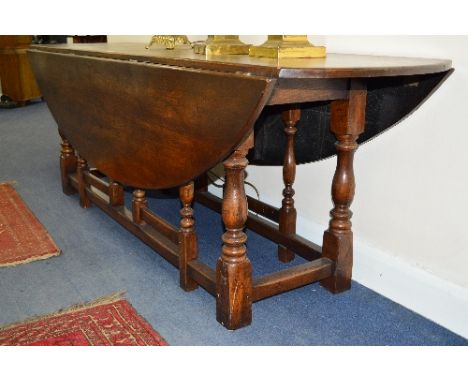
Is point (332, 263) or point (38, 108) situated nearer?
point (332, 263)

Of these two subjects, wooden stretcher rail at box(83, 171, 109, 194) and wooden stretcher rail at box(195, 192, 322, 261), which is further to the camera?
wooden stretcher rail at box(83, 171, 109, 194)

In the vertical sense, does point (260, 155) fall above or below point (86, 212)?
above

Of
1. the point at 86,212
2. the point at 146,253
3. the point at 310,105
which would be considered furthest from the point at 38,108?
the point at 310,105

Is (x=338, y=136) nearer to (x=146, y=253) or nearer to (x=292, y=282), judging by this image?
(x=292, y=282)

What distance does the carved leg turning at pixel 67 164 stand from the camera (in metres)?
2.78

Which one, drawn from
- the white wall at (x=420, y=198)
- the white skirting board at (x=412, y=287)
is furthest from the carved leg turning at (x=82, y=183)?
the white skirting board at (x=412, y=287)

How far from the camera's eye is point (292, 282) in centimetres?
162

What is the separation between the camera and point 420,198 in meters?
1.64

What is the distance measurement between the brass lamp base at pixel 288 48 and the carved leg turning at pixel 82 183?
132cm

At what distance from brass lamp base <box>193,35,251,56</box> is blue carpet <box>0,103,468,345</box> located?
781 millimetres

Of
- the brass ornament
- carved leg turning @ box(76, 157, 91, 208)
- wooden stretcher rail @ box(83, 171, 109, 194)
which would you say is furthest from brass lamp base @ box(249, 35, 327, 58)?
carved leg turning @ box(76, 157, 91, 208)

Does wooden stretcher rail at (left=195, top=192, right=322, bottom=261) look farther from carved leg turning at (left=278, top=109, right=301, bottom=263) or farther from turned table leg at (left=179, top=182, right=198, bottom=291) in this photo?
turned table leg at (left=179, top=182, right=198, bottom=291)

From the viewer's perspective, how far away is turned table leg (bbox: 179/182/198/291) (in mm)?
1687
